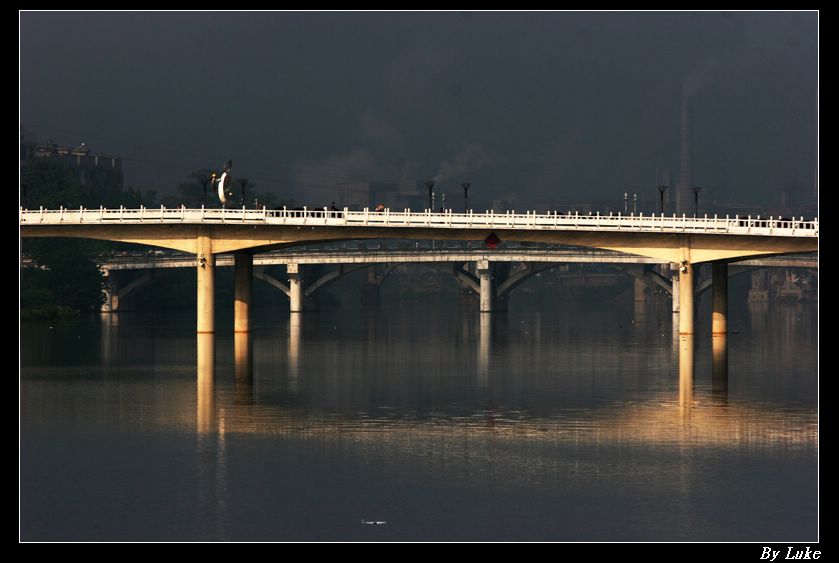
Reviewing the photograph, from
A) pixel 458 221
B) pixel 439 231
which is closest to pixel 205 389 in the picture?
pixel 458 221

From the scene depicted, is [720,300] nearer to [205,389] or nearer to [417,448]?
[205,389]

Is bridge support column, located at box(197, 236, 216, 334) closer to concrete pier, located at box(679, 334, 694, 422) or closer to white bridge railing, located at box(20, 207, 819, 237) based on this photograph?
white bridge railing, located at box(20, 207, 819, 237)

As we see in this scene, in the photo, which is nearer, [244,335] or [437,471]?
[437,471]

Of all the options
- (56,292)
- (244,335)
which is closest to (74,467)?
(244,335)

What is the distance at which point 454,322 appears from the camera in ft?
579

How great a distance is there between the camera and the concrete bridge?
119 meters

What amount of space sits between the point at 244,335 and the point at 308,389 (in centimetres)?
5344

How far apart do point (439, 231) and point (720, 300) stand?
84.4ft

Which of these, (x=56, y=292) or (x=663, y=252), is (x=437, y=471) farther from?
(x=56, y=292)

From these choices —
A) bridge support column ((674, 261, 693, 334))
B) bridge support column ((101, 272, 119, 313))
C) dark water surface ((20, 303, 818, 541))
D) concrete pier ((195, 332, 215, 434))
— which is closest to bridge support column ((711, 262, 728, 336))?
bridge support column ((674, 261, 693, 334))

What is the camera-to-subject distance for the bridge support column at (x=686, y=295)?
12156 centimetres

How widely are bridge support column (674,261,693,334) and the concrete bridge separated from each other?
0.27ft

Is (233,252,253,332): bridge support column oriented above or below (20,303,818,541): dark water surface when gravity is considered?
above
